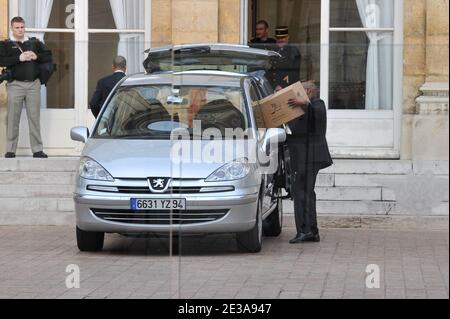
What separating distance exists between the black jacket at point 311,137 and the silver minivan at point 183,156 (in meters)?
0.19

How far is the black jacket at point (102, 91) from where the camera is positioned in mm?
11516

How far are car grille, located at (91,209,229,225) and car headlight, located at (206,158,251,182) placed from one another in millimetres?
334

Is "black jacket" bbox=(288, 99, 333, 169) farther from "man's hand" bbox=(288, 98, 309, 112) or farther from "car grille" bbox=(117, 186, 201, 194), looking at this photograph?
"car grille" bbox=(117, 186, 201, 194)

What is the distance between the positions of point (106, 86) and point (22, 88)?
2.88 ft

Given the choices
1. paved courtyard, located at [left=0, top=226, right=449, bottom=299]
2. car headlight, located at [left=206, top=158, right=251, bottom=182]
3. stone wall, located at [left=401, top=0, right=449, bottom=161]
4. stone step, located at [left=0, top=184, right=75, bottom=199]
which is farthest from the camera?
stone step, located at [left=0, top=184, right=75, bottom=199]

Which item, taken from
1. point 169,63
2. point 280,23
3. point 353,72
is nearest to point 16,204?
point 169,63

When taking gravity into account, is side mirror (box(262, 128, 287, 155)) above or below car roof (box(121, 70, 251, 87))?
below

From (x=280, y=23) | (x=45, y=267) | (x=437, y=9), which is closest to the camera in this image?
(x=45, y=267)

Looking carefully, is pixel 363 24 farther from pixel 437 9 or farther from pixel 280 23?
pixel 280 23

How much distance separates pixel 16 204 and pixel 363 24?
6.12 meters

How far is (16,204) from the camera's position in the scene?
12.0 meters

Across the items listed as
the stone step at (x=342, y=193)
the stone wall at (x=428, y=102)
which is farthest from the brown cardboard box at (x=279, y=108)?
the stone wall at (x=428, y=102)

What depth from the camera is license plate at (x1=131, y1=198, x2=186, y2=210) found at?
409 inches

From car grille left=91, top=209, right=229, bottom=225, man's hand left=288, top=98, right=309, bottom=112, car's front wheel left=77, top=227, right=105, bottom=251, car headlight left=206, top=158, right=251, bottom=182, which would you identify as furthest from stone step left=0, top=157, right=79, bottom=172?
man's hand left=288, top=98, right=309, bottom=112
